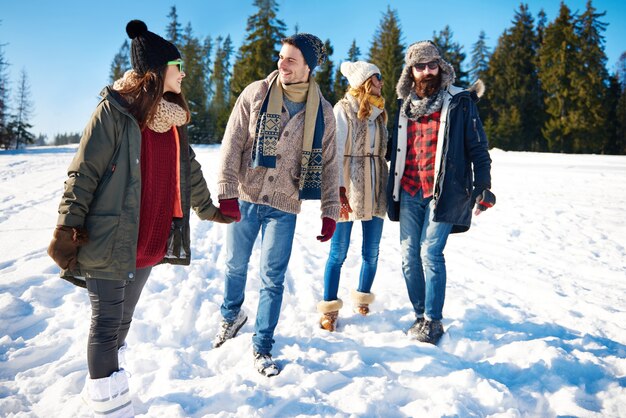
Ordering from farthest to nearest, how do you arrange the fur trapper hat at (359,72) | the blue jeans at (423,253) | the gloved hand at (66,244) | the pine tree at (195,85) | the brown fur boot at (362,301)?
the pine tree at (195,85), the brown fur boot at (362,301), the fur trapper hat at (359,72), the blue jeans at (423,253), the gloved hand at (66,244)

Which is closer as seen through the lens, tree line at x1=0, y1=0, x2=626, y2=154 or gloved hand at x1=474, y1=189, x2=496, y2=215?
gloved hand at x1=474, y1=189, x2=496, y2=215

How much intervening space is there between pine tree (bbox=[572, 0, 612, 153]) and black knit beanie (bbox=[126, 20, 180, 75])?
107ft

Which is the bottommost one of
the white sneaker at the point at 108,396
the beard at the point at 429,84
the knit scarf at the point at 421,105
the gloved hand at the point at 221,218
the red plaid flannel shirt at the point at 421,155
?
the white sneaker at the point at 108,396

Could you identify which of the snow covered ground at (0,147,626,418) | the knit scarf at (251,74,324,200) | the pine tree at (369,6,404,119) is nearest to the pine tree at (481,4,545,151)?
the pine tree at (369,6,404,119)

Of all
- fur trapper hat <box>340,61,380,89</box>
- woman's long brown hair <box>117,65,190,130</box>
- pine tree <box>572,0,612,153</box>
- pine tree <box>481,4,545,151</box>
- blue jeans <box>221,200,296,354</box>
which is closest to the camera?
woman's long brown hair <box>117,65,190,130</box>

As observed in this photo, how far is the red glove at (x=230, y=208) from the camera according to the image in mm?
2662

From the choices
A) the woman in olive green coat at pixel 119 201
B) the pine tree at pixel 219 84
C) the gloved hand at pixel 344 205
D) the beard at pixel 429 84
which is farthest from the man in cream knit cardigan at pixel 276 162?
the pine tree at pixel 219 84

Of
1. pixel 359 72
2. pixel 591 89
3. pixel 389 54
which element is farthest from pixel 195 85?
pixel 359 72

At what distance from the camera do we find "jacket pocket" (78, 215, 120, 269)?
6.36ft

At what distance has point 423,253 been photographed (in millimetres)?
3344

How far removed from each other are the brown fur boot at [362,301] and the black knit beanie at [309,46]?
2.15 meters

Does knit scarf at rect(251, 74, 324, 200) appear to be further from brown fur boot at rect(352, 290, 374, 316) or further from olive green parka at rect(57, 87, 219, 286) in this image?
brown fur boot at rect(352, 290, 374, 316)

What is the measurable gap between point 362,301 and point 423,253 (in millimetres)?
825

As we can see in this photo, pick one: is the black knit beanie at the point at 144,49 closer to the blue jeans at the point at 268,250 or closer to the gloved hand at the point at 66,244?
the gloved hand at the point at 66,244
